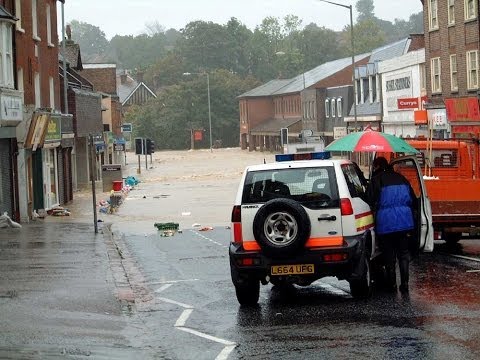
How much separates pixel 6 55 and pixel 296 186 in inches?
706

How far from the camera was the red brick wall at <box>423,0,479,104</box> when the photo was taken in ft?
152

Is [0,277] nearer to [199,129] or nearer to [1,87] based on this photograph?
[1,87]

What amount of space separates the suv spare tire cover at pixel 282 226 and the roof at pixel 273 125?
314 feet

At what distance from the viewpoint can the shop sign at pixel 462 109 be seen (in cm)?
4559

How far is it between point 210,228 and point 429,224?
15437mm

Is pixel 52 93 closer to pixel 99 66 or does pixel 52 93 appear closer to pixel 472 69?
A: pixel 472 69

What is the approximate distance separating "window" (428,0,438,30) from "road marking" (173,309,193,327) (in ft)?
131

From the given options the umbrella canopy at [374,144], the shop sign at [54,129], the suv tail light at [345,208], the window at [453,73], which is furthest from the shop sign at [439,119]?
the suv tail light at [345,208]

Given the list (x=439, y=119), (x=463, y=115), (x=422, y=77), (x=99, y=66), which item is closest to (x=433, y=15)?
(x=439, y=119)

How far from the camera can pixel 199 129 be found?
132m

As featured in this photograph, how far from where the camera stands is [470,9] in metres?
46.2

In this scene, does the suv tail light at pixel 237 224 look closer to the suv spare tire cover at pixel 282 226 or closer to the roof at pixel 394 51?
the suv spare tire cover at pixel 282 226

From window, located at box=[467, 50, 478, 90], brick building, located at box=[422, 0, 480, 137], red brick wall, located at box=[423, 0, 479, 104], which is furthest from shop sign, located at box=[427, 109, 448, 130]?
window, located at box=[467, 50, 478, 90]

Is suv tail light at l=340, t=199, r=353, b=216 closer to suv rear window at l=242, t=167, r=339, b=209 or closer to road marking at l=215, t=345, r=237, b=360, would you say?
Answer: suv rear window at l=242, t=167, r=339, b=209
